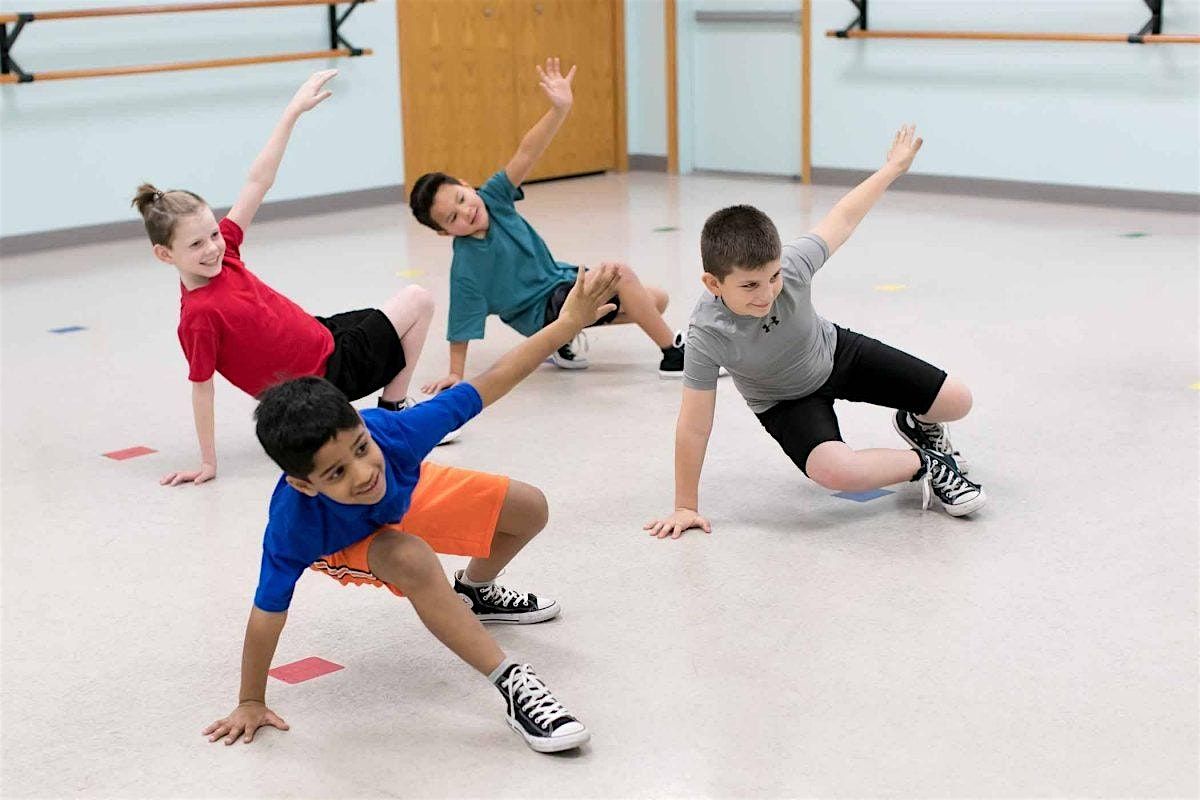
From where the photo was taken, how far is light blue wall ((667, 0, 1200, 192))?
5766 mm

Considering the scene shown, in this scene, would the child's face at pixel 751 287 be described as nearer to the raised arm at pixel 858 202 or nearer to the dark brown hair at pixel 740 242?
the dark brown hair at pixel 740 242

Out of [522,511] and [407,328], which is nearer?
[522,511]

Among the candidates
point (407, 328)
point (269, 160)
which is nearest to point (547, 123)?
point (407, 328)

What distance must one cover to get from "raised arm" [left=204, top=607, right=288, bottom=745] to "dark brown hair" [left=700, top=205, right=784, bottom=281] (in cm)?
93

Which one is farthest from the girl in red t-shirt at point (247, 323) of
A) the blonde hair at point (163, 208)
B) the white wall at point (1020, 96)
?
the white wall at point (1020, 96)

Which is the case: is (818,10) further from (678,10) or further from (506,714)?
(506,714)

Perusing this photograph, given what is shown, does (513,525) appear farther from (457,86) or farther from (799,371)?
(457,86)

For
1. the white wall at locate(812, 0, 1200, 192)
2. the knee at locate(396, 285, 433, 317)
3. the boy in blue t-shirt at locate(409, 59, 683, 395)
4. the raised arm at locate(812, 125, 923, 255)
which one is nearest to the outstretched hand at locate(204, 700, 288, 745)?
the raised arm at locate(812, 125, 923, 255)

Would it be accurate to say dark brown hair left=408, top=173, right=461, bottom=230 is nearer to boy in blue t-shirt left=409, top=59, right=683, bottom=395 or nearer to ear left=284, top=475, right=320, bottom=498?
boy in blue t-shirt left=409, top=59, right=683, bottom=395

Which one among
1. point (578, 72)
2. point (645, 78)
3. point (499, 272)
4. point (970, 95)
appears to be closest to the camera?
point (499, 272)

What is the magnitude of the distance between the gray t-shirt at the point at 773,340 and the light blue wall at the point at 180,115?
13.0ft

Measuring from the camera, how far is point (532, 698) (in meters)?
1.79

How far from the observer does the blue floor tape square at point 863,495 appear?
2619 millimetres

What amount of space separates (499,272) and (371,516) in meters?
1.79
